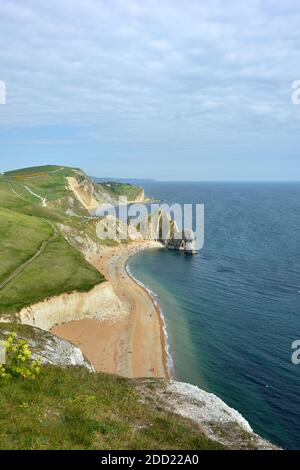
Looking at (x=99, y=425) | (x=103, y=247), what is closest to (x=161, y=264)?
(x=103, y=247)

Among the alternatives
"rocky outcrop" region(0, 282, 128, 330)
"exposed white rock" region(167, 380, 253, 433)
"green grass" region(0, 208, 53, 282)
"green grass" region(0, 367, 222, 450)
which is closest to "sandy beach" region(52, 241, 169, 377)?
"rocky outcrop" region(0, 282, 128, 330)

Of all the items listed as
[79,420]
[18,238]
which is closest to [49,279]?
[18,238]

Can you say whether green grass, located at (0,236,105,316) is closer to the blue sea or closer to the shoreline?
the shoreline

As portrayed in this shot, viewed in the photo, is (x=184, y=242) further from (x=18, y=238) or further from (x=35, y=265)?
(x=35, y=265)

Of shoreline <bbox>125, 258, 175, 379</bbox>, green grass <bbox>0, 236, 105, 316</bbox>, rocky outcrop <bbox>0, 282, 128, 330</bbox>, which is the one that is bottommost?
shoreline <bbox>125, 258, 175, 379</bbox>

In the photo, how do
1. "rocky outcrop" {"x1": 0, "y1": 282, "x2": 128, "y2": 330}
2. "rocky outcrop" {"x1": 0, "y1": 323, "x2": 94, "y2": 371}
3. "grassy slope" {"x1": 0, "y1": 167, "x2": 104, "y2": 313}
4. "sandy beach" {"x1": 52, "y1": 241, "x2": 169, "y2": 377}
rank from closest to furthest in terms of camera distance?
"rocky outcrop" {"x1": 0, "y1": 323, "x2": 94, "y2": 371}, "sandy beach" {"x1": 52, "y1": 241, "x2": 169, "y2": 377}, "rocky outcrop" {"x1": 0, "y1": 282, "x2": 128, "y2": 330}, "grassy slope" {"x1": 0, "y1": 167, "x2": 104, "y2": 313}

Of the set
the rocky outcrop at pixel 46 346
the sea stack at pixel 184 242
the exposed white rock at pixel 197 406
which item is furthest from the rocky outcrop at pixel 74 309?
the sea stack at pixel 184 242

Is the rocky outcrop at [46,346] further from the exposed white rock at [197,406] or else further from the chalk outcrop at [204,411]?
the exposed white rock at [197,406]

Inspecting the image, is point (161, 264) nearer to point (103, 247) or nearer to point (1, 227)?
point (103, 247)
